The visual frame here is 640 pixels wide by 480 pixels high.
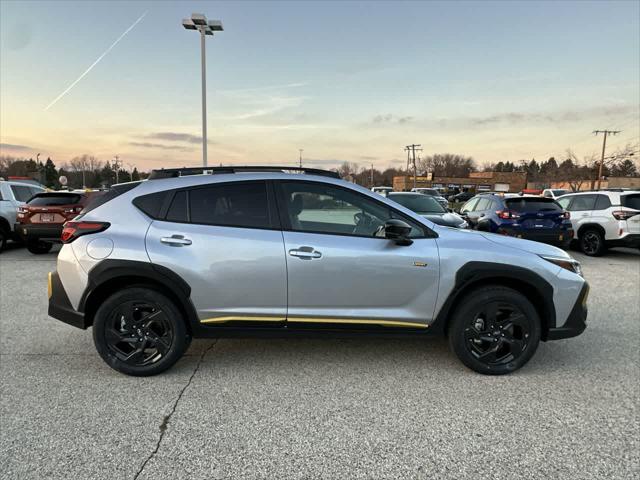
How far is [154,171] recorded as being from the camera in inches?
151

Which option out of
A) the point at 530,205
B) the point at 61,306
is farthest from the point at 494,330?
the point at 530,205

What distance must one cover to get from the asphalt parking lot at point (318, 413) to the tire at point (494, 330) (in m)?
0.16

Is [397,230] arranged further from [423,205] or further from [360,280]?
[423,205]

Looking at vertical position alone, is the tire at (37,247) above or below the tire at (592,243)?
below

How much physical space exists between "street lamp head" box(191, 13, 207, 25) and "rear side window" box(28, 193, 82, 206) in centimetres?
760

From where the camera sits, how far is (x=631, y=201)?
9.76 m

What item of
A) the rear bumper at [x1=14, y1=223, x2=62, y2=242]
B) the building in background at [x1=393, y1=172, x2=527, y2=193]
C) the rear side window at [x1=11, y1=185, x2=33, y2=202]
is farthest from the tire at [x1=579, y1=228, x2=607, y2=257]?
the building in background at [x1=393, y1=172, x2=527, y2=193]

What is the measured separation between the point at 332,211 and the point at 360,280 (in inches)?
26.3

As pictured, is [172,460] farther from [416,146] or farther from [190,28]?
[416,146]

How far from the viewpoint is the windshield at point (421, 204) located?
10.4m

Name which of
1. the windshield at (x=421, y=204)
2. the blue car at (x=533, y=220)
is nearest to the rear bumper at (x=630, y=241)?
the blue car at (x=533, y=220)

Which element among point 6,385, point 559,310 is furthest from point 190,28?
point 559,310

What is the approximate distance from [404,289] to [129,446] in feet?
7.34

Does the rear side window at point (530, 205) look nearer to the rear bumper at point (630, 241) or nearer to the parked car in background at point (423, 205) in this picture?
the parked car in background at point (423, 205)
